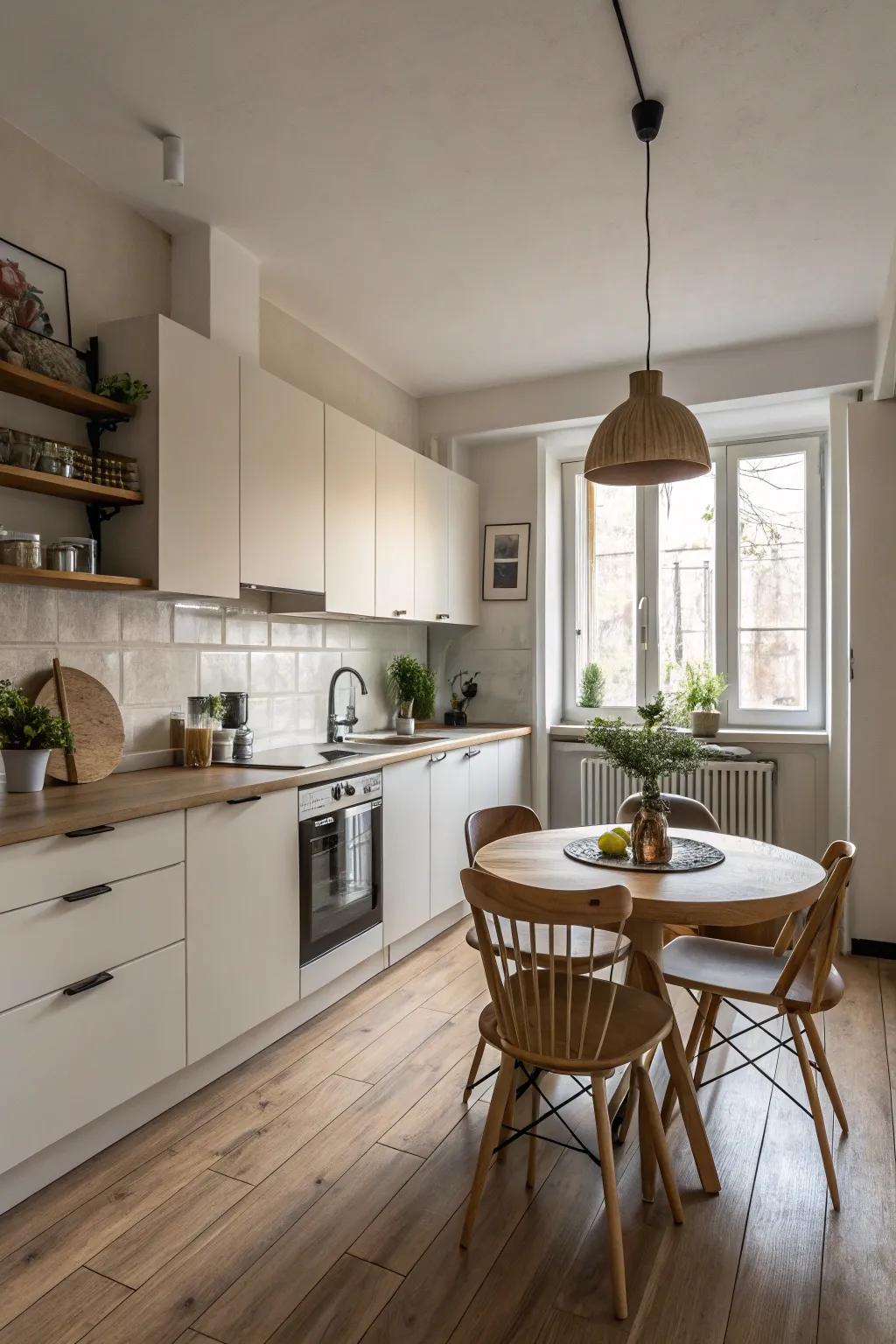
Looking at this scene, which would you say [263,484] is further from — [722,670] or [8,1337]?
[722,670]

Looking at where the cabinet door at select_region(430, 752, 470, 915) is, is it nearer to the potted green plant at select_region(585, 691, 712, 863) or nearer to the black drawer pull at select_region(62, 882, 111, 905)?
the potted green plant at select_region(585, 691, 712, 863)

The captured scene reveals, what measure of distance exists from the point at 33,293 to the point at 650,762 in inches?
91.3

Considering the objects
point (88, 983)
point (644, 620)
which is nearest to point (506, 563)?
point (644, 620)

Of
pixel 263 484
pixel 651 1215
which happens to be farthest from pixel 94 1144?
pixel 263 484

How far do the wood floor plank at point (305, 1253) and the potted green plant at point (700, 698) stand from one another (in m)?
2.93

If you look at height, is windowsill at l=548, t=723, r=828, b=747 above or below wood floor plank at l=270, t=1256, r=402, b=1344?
above

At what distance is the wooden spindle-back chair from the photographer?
181 cm

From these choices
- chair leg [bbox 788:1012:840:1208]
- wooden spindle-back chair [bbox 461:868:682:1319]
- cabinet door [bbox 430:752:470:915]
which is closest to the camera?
wooden spindle-back chair [bbox 461:868:682:1319]

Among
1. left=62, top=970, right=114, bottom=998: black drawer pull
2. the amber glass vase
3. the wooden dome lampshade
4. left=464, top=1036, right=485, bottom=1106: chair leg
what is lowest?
left=464, top=1036, right=485, bottom=1106: chair leg

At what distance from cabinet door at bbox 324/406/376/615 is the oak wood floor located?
75.9 inches

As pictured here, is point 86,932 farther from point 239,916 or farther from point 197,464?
point 197,464

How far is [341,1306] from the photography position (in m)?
1.73

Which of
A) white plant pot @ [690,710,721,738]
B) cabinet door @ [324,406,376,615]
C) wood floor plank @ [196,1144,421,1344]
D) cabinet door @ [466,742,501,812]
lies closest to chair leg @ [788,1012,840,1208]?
wood floor plank @ [196,1144,421,1344]

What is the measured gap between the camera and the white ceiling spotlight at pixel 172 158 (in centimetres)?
261
